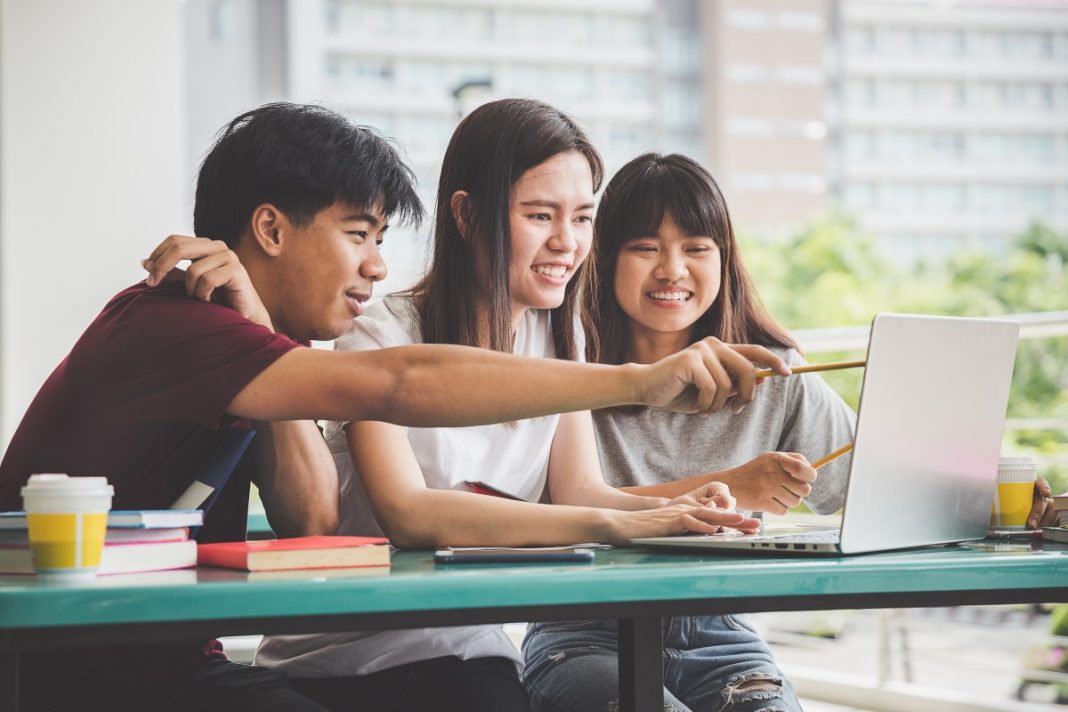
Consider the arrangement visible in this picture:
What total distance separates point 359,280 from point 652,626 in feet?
2.03

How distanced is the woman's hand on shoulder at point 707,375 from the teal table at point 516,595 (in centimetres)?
15

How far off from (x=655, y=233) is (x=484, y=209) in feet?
1.17

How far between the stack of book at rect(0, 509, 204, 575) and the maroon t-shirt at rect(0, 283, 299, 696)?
145mm

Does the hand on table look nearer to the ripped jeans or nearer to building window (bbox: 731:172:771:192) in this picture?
the ripped jeans

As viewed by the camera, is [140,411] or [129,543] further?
[140,411]

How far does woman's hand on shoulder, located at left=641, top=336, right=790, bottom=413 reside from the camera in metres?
1.06

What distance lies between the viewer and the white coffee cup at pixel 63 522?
876 mm

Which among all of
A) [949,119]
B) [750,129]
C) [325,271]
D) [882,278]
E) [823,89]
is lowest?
[882,278]

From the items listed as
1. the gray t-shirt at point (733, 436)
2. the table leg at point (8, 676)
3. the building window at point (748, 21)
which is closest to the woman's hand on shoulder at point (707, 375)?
the table leg at point (8, 676)

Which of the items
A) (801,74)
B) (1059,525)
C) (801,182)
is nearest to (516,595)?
(1059,525)

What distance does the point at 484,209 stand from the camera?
1.57 meters

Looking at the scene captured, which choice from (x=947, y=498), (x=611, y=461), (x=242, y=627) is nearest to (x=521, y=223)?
(x=611, y=461)

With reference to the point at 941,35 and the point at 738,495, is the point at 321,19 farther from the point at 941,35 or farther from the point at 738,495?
the point at 738,495

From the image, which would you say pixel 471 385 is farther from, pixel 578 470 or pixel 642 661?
pixel 578 470
